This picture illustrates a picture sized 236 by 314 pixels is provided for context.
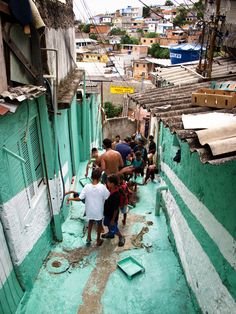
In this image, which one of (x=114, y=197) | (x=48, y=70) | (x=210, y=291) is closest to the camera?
(x=210, y=291)

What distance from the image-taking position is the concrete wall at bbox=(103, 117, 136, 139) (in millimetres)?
22094

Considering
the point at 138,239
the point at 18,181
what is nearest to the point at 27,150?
the point at 18,181

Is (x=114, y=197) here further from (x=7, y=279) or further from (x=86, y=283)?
(x=7, y=279)

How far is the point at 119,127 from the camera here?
23.0m

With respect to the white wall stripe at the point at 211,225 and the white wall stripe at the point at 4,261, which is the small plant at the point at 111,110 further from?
the white wall stripe at the point at 4,261

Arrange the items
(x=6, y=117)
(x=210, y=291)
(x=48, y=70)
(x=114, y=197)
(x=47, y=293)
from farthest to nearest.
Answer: (x=114, y=197), (x=48, y=70), (x=47, y=293), (x=210, y=291), (x=6, y=117)

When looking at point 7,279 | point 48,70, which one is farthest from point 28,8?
point 7,279

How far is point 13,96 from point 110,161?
3.46 metres

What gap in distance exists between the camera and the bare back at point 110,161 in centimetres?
655

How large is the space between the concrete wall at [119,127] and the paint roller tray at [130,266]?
16.8 meters

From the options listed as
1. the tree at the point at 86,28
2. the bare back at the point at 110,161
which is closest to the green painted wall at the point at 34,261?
the bare back at the point at 110,161

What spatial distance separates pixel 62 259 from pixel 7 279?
1.61 metres

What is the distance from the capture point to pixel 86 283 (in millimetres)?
4945

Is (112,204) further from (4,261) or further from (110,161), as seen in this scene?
(4,261)
